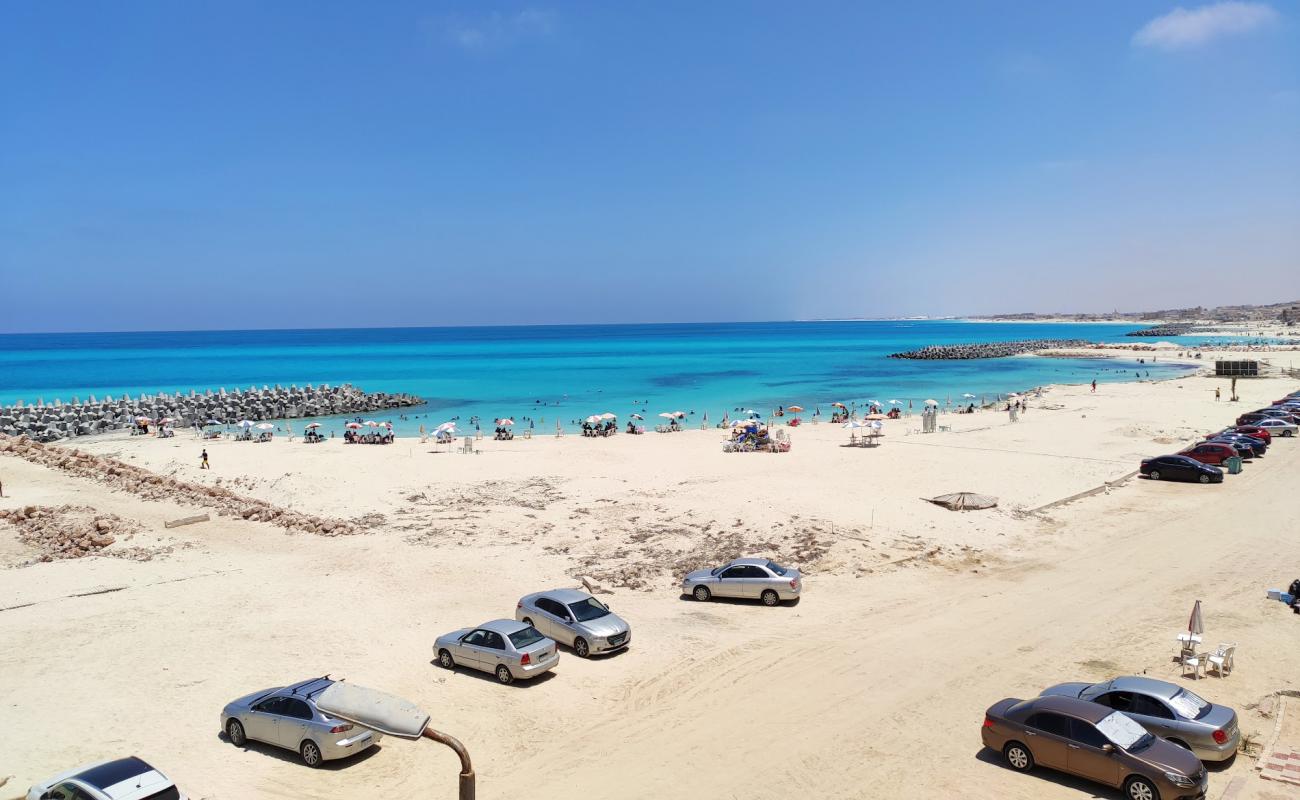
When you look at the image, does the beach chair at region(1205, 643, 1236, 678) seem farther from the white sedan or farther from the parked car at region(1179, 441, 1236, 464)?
the white sedan

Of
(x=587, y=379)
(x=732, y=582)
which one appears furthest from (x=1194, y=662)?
(x=587, y=379)

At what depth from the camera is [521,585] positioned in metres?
19.2

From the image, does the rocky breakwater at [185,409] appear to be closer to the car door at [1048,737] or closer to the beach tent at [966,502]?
the beach tent at [966,502]

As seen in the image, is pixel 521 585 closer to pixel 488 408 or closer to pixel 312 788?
pixel 312 788

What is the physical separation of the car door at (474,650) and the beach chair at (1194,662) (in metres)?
12.5

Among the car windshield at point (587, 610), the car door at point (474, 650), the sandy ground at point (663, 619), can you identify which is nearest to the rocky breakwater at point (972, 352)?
the sandy ground at point (663, 619)

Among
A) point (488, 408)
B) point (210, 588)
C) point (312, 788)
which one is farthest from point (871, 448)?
point (488, 408)

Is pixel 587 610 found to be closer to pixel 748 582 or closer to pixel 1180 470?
pixel 748 582

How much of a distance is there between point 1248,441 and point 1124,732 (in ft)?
105

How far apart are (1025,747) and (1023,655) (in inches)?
176

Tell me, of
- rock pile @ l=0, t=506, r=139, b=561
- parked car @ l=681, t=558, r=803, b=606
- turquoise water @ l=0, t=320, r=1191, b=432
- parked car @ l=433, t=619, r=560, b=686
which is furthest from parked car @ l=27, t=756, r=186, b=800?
turquoise water @ l=0, t=320, r=1191, b=432

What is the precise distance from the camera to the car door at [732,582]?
18.0 metres

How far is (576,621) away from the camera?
15.0m

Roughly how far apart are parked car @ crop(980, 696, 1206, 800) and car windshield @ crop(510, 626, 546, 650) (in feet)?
25.1
